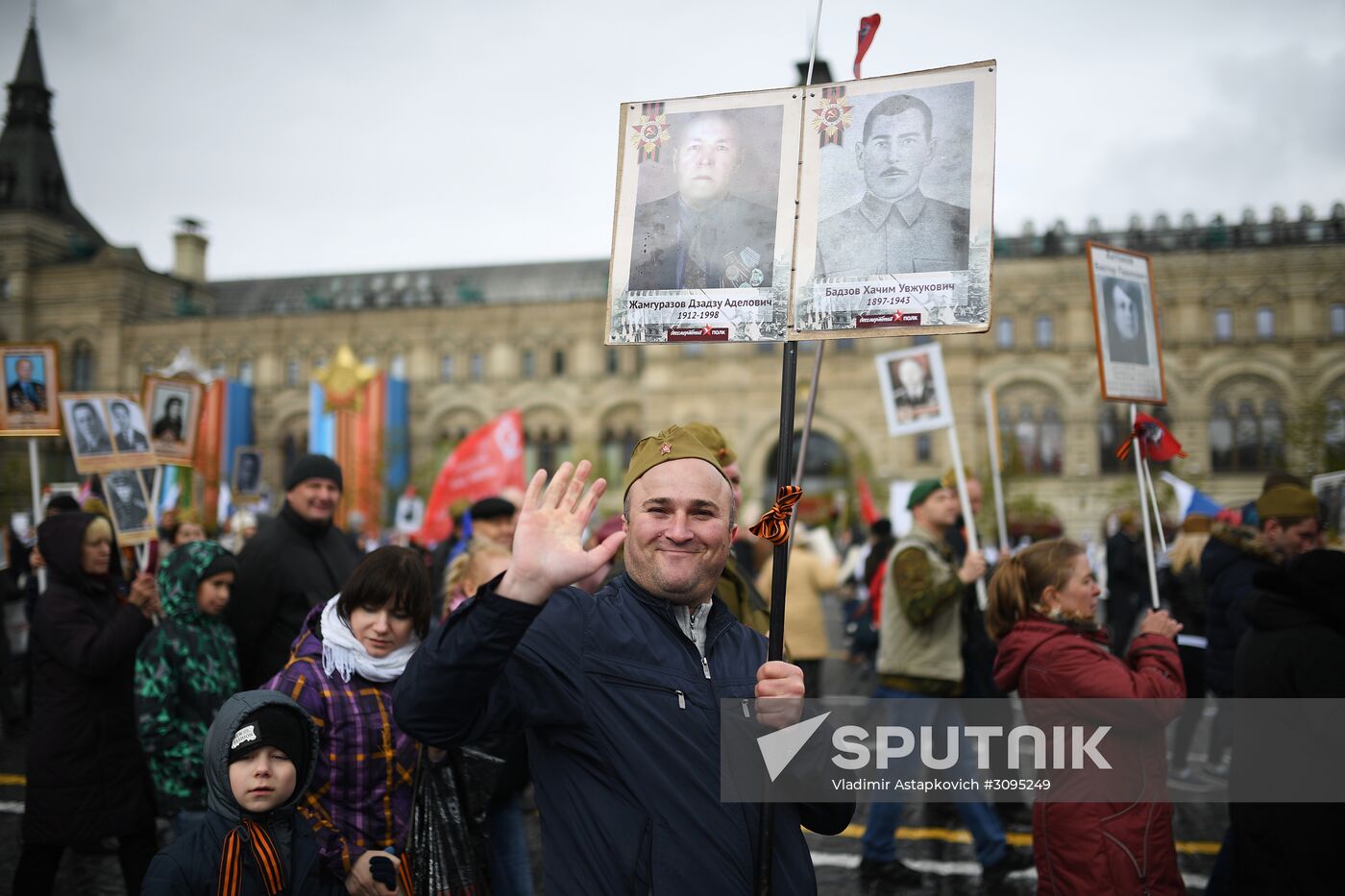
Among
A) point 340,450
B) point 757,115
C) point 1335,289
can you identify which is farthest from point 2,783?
point 1335,289

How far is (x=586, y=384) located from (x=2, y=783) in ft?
131

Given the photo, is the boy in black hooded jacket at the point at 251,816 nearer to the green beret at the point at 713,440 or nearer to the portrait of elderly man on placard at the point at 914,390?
the green beret at the point at 713,440

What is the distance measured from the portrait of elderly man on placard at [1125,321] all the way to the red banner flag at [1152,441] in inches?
12.3

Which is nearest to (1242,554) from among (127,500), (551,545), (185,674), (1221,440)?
(551,545)

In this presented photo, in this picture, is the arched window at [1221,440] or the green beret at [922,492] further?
the arched window at [1221,440]

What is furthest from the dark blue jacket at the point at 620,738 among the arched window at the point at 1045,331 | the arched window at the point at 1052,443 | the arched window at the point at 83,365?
the arched window at the point at 83,365

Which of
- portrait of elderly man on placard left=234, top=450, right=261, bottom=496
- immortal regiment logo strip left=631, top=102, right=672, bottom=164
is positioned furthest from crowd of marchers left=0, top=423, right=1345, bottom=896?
portrait of elderly man on placard left=234, top=450, right=261, bottom=496

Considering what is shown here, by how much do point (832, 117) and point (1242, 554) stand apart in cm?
414

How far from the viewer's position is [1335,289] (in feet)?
127

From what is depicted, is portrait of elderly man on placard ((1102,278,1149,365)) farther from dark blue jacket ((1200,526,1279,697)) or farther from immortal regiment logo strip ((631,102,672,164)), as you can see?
immortal regiment logo strip ((631,102,672,164))

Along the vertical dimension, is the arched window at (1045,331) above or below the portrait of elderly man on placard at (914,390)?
above

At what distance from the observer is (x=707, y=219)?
2.57 meters

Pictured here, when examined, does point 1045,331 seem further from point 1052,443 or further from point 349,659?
point 349,659

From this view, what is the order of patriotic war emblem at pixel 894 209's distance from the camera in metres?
2.41
